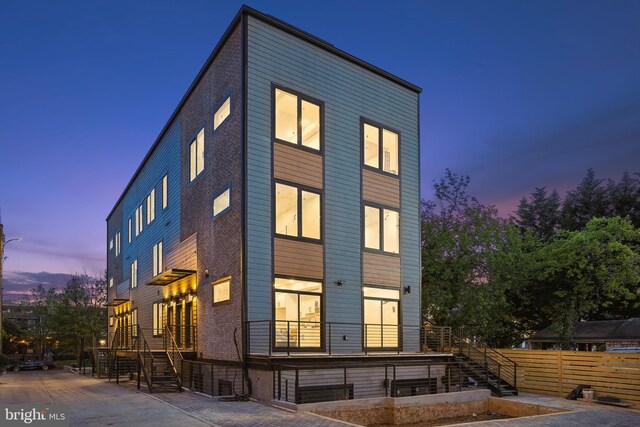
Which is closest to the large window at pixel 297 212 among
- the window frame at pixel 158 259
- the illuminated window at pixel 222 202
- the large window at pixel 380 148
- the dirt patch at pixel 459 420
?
the illuminated window at pixel 222 202

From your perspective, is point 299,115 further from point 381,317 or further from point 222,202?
point 381,317

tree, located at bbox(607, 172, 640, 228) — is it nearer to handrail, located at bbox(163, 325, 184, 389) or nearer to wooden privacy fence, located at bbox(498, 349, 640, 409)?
wooden privacy fence, located at bbox(498, 349, 640, 409)

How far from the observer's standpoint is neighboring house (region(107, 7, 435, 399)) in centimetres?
1658

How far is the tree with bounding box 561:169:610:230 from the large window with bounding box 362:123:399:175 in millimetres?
26691

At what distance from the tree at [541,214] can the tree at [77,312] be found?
36.1m

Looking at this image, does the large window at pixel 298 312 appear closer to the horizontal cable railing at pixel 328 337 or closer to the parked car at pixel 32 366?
the horizontal cable railing at pixel 328 337

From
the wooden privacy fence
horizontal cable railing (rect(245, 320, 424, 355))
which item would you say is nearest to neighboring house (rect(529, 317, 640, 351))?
the wooden privacy fence

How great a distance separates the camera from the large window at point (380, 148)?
66.0 feet

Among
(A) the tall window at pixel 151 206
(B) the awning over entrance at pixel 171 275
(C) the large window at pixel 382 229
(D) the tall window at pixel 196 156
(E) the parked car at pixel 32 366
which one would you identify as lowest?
(E) the parked car at pixel 32 366

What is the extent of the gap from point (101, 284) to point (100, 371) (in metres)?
28.4

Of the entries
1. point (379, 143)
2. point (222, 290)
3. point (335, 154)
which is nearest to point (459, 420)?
point (222, 290)

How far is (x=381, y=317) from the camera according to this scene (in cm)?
1942

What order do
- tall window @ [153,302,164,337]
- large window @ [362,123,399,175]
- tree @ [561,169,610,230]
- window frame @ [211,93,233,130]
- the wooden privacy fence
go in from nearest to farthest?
the wooden privacy fence < window frame @ [211,93,233,130] < large window @ [362,123,399,175] < tall window @ [153,302,164,337] < tree @ [561,169,610,230]

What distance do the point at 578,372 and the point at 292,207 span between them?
10.1 metres
